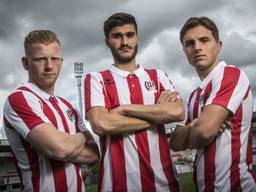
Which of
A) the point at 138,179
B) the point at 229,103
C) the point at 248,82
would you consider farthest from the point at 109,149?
the point at 248,82

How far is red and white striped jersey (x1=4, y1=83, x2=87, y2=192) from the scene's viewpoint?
2498mm

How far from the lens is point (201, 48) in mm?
2742

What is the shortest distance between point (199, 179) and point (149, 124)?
0.54 metres

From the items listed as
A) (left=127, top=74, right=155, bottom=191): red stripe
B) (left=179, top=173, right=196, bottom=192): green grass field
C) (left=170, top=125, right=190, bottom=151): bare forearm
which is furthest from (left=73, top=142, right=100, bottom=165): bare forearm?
(left=179, top=173, right=196, bottom=192): green grass field

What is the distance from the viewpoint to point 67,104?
9.55ft

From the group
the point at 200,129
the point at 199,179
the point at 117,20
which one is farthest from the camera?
the point at 117,20

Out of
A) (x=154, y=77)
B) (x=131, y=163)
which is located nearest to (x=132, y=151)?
(x=131, y=163)

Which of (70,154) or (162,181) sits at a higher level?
(70,154)

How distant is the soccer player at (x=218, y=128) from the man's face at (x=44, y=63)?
103cm

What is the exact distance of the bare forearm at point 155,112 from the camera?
263cm

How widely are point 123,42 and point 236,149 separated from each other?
1152 millimetres

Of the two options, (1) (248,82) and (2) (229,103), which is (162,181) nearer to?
(2) (229,103)

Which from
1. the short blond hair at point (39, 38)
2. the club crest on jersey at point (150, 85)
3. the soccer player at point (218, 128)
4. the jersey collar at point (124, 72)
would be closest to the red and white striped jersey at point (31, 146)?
the short blond hair at point (39, 38)

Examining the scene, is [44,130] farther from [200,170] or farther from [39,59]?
[200,170]
